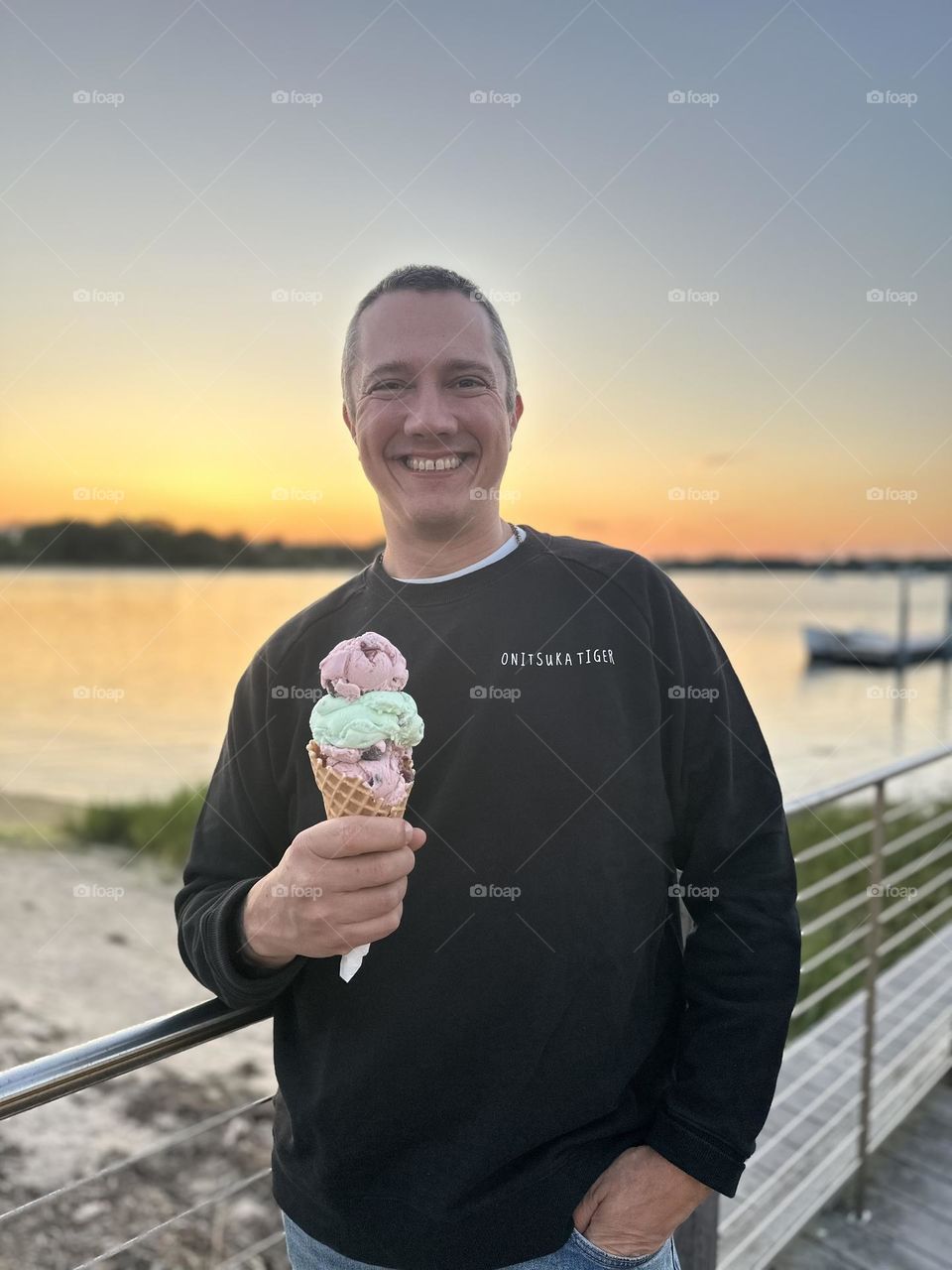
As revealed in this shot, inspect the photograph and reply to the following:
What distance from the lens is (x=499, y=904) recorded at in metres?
1.14

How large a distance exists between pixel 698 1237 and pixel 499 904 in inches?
40.1

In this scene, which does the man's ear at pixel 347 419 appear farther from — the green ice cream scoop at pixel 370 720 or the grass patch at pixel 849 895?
the grass patch at pixel 849 895

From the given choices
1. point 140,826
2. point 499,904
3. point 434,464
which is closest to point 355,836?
point 499,904

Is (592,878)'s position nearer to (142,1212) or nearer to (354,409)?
(354,409)

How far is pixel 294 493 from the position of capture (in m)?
1.97

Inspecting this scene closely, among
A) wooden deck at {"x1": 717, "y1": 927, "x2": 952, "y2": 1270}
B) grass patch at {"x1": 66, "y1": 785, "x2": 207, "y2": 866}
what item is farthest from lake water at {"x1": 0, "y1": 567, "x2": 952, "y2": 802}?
wooden deck at {"x1": 717, "y1": 927, "x2": 952, "y2": 1270}

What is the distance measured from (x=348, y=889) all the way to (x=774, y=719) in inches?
899

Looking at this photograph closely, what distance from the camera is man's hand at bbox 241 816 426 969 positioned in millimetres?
972

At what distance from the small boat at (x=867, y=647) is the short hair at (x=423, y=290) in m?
29.9

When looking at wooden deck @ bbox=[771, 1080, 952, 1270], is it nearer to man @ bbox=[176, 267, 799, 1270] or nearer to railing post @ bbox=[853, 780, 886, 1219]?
railing post @ bbox=[853, 780, 886, 1219]

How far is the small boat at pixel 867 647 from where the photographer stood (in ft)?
96.6

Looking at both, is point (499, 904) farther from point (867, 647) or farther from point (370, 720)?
point (867, 647)

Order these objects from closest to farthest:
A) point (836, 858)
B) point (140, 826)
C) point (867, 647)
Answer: point (836, 858)
point (140, 826)
point (867, 647)

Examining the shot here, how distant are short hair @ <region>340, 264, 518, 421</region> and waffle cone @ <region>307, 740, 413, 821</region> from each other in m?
0.64
